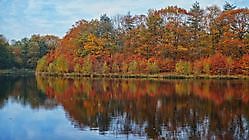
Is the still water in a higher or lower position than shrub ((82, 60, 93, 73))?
lower

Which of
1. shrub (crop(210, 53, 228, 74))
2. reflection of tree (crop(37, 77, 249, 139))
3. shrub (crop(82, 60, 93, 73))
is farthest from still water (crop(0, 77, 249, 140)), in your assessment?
shrub (crop(82, 60, 93, 73))

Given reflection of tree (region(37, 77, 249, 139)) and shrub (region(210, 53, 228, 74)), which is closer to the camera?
reflection of tree (region(37, 77, 249, 139))

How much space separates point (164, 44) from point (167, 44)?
0.53 m

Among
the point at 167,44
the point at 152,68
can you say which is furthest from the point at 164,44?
the point at 152,68

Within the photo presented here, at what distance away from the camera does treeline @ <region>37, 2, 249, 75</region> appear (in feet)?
164

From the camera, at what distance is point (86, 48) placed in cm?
6138

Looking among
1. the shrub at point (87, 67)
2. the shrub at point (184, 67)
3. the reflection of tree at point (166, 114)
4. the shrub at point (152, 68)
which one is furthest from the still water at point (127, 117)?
the shrub at point (87, 67)

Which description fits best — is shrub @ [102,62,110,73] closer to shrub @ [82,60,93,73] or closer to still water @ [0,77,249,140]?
shrub @ [82,60,93,73]

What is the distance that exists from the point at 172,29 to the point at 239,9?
9.89 meters

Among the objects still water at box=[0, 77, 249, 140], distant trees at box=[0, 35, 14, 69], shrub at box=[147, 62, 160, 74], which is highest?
distant trees at box=[0, 35, 14, 69]

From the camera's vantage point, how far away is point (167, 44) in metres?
54.3

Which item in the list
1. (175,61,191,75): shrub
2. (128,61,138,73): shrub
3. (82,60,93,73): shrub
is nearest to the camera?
(175,61,191,75): shrub

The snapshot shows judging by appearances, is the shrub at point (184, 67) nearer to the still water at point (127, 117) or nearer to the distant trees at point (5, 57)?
the still water at point (127, 117)

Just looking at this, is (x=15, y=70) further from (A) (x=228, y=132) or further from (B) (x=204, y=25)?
(A) (x=228, y=132)
